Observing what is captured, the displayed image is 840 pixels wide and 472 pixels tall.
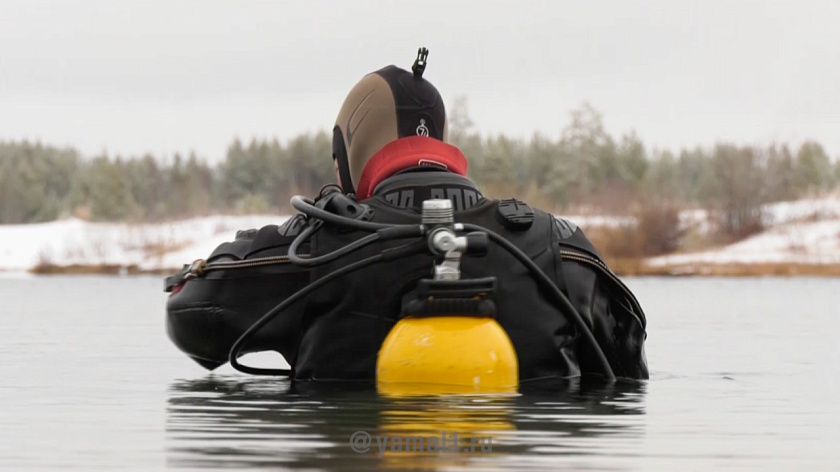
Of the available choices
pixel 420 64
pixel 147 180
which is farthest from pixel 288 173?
pixel 420 64

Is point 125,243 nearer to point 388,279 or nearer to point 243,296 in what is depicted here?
point 243,296

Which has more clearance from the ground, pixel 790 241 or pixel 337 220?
pixel 790 241

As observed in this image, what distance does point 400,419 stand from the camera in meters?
4.61

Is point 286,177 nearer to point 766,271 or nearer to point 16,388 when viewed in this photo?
point 766,271

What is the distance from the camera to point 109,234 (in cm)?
5088

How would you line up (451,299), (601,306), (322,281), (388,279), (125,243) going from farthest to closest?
(125,243) < (601,306) < (388,279) < (322,281) < (451,299)

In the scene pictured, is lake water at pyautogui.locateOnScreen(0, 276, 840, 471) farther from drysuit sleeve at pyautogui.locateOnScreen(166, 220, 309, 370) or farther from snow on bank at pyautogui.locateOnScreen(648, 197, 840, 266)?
snow on bank at pyautogui.locateOnScreen(648, 197, 840, 266)

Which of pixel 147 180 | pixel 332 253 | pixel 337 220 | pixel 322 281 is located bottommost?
pixel 322 281

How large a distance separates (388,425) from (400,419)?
0.14 metres

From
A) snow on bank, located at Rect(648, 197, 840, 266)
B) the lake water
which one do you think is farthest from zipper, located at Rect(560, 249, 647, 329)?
snow on bank, located at Rect(648, 197, 840, 266)

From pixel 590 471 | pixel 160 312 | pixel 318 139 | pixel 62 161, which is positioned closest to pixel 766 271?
pixel 160 312

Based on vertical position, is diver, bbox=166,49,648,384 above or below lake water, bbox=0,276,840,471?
above

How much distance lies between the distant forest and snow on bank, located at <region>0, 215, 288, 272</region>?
8.80m

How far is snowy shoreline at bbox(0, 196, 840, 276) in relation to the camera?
140 ft
